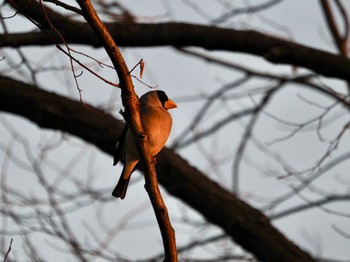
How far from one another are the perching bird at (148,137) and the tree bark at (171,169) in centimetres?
86

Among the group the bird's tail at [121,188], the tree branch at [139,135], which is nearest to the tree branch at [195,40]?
the bird's tail at [121,188]

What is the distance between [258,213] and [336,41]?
133 inches

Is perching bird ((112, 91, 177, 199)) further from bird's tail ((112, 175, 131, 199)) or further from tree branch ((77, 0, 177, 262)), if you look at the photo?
tree branch ((77, 0, 177, 262))

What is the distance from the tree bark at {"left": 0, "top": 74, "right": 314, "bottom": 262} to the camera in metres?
6.00

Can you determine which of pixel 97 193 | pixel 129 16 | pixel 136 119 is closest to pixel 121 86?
pixel 136 119

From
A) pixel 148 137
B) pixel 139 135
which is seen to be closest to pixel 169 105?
pixel 148 137

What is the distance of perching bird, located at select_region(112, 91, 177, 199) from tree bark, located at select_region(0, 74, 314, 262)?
0.86 meters

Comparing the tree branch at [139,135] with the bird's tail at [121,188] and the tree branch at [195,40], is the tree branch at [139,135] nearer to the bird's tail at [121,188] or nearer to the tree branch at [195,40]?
the bird's tail at [121,188]

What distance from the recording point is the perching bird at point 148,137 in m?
4.99

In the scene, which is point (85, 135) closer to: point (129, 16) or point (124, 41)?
point (124, 41)

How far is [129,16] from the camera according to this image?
25.8 ft

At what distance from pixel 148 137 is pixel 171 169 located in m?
1.63

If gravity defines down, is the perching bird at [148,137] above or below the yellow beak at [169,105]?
below

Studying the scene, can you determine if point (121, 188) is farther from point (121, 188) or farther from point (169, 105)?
point (169, 105)
